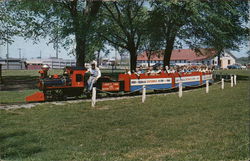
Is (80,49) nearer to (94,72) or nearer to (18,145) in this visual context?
(94,72)

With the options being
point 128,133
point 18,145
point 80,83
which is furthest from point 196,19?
point 18,145

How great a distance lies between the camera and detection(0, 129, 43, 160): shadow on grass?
6551 millimetres

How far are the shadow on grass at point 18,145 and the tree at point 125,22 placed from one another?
21.6m

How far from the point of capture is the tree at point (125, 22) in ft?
101

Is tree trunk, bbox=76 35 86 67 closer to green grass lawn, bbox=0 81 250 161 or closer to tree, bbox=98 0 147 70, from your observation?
tree, bbox=98 0 147 70

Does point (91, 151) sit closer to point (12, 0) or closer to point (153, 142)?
point (153, 142)

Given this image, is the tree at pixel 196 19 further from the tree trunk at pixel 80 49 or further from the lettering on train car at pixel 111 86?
the lettering on train car at pixel 111 86

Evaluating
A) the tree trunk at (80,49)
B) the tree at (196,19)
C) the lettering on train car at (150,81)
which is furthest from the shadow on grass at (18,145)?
the tree at (196,19)

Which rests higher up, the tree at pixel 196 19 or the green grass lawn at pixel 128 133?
the tree at pixel 196 19

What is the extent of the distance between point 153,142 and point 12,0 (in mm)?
24588

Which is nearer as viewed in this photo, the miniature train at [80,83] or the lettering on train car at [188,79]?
the miniature train at [80,83]

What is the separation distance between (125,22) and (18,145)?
82.9 feet

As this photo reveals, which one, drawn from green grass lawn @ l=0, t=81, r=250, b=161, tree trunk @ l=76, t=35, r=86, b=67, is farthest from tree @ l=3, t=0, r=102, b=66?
green grass lawn @ l=0, t=81, r=250, b=161

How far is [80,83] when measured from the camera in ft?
52.0
